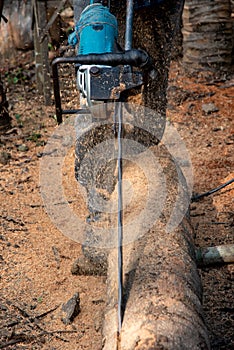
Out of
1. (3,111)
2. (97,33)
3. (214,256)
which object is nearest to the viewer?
(97,33)

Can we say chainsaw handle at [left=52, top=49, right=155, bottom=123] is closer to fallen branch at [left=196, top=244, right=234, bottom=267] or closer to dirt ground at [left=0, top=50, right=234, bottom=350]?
fallen branch at [left=196, top=244, right=234, bottom=267]

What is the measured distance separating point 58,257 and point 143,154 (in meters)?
0.91

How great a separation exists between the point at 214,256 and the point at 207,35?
416cm

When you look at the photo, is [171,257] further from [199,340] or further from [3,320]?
[3,320]

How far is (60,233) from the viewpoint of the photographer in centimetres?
427

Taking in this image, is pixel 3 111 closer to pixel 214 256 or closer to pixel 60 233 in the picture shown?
pixel 60 233

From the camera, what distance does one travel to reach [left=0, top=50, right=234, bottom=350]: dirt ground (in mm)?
3250

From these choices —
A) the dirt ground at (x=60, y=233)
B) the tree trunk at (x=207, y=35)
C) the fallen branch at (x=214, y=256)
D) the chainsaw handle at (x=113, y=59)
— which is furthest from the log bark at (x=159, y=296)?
the tree trunk at (x=207, y=35)

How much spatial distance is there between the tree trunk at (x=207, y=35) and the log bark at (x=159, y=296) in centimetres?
428

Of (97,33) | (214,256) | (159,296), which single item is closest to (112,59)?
(97,33)

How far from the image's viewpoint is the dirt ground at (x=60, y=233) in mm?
3250

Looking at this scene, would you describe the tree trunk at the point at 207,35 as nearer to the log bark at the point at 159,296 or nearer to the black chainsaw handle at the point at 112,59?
the log bark at the point at 159,296

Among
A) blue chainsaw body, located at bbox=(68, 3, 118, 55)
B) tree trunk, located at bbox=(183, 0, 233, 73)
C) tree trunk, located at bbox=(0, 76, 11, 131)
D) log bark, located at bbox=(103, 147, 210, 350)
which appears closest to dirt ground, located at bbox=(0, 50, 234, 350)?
tree trunk, located at bbox=(0, 76, 11, 131)

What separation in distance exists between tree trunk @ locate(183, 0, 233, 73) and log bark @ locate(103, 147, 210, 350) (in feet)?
14.0
